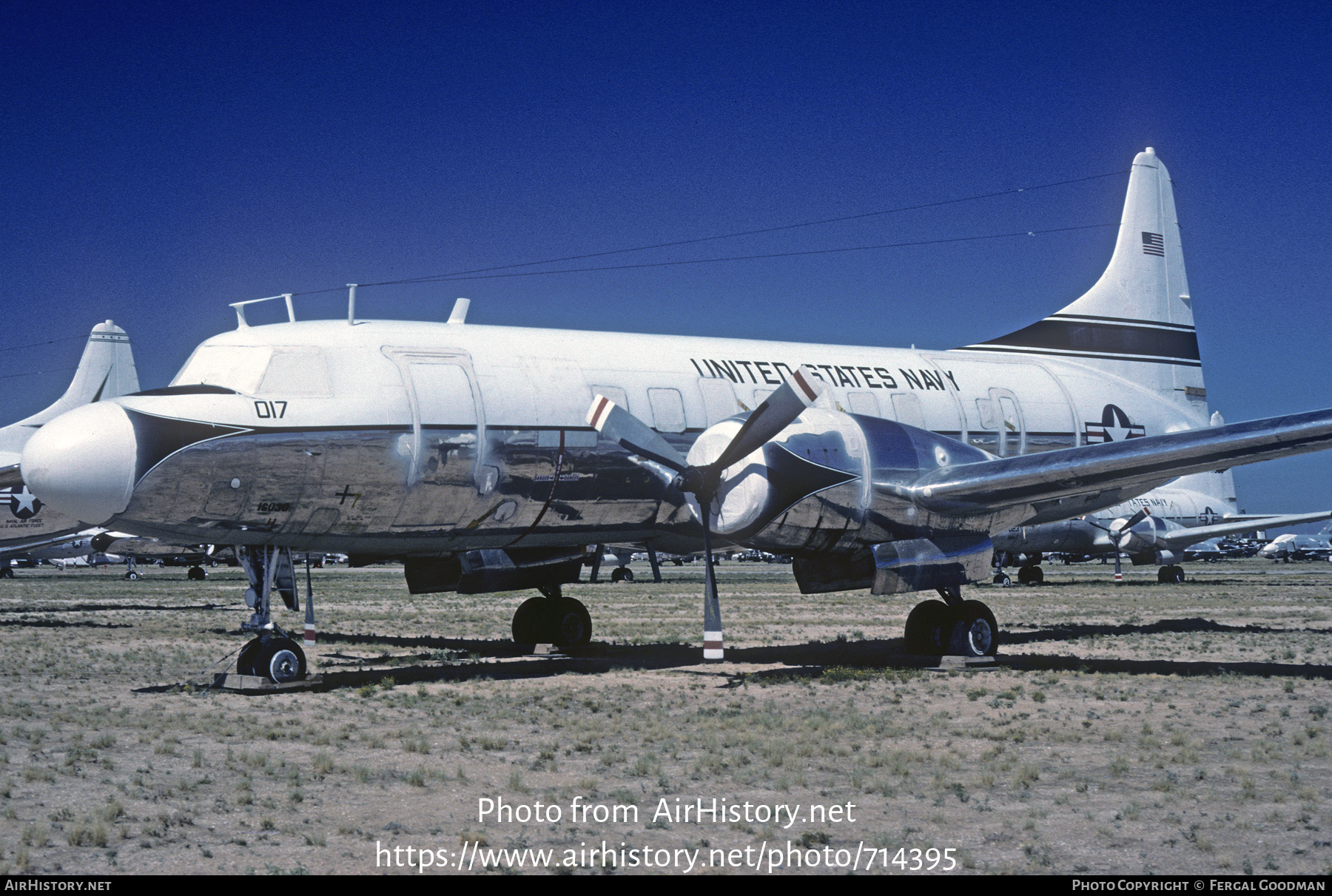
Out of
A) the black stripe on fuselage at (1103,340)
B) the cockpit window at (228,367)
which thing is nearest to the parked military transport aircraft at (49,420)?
the cockpit window at (228,367)

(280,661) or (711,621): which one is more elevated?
(711,621)

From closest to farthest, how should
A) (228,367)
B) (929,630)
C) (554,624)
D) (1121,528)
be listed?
(228,367), (929,630), (554,624), (1121,528)

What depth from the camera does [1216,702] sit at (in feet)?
41.0

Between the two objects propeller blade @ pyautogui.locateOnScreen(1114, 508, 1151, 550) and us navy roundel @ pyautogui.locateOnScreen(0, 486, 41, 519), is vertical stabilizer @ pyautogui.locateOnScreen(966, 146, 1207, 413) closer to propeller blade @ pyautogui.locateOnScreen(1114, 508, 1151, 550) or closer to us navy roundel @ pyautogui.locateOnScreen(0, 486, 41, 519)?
propeller blade @ pyautogui.locateOnScreen(1114, 508, 1151, 550)

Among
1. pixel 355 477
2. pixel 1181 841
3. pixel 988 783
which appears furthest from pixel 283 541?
pixel 1181 841

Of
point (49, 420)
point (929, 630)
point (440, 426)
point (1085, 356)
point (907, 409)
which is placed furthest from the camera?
point (49, 420)

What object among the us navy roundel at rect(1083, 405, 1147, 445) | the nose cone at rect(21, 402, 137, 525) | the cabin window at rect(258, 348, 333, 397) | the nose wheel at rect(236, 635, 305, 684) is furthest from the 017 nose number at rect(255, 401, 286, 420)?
the us navy roundel at rect(1083, 405, 1147, 445)

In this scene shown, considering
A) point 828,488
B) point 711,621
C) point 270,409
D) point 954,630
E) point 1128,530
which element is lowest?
point 954,630

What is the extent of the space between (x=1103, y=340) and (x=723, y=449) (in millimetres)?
11290

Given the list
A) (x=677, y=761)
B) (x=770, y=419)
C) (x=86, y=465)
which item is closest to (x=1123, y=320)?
(x=770, y=419)

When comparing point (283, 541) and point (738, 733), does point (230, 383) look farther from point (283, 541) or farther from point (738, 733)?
point (738, 733)

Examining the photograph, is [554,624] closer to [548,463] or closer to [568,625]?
[568,625]

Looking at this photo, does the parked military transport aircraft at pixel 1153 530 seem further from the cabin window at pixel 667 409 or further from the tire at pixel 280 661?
the tire at pixel 280 661

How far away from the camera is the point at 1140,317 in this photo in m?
23.0
